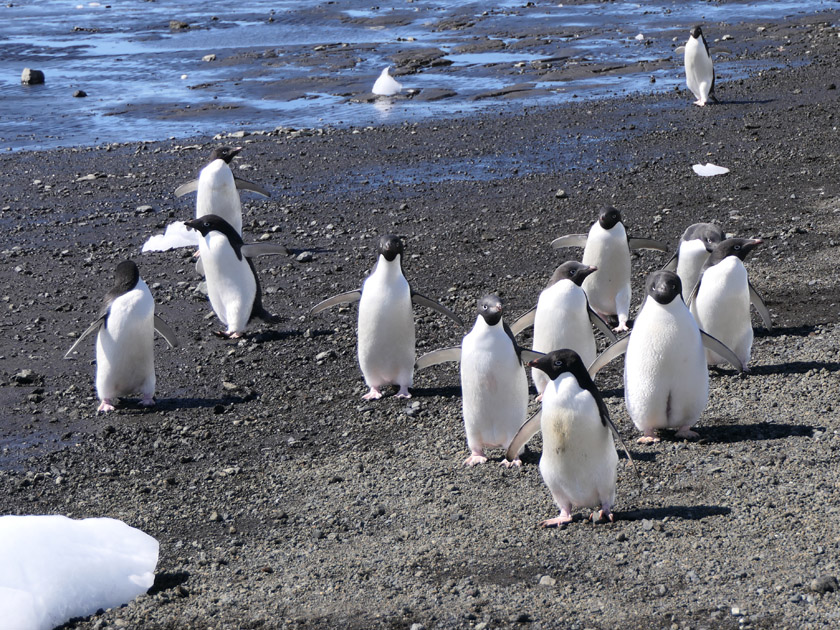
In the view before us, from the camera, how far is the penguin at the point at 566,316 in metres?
6.52

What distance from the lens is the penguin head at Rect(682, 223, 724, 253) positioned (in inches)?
291

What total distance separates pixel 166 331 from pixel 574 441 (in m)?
3.66

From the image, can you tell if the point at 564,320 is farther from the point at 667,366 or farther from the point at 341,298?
the point at 341,298

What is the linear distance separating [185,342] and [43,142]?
8639 mm

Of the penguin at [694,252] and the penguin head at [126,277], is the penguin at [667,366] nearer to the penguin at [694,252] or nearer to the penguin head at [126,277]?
the penguin at [694,252]

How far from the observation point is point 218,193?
9.97 meters

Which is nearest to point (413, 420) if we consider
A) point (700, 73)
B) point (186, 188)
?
point (186, 188)

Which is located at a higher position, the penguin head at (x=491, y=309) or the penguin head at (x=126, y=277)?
the penguin head at (x=491, y=309)

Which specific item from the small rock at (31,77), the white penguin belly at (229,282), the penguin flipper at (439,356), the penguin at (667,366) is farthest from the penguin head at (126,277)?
the small rock at (31,77)

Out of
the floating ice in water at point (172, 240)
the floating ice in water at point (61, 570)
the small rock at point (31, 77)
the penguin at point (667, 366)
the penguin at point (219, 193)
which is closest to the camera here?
the floating ice in water at point (61, 570)

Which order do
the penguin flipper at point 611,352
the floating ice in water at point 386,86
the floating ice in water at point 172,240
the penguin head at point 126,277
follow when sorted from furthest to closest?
1. the floating ice in water at point 386,86
2. the floating ice in water at point 172,240
3. the penguin head at point 126,277
4. the penguin flipper at point 611,352

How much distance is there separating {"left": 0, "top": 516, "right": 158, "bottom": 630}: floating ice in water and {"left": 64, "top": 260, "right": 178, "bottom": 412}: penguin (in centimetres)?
219

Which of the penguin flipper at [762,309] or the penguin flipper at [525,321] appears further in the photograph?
the penguin flipper at [762,309]

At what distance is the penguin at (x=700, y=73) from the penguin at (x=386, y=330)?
31.9 feet
